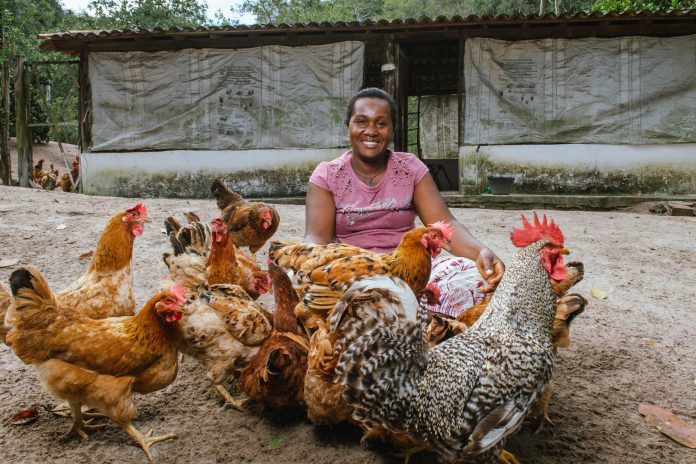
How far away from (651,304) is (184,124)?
10.2 meters

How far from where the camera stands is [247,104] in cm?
1156

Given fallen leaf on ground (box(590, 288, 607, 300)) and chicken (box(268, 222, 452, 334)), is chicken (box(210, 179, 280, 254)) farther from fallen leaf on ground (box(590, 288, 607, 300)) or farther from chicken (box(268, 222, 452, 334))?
fallen leaf on ground (box(590, 288, 607, 300))

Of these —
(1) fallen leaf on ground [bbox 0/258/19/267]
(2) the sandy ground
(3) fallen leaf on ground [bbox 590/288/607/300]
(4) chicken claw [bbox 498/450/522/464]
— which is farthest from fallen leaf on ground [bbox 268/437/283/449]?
(1) fallen leaf on ground [bbox 0/258/19/267]

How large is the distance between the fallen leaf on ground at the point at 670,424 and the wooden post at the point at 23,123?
13.5m

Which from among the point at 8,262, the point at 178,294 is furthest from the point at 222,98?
the point at 178,294

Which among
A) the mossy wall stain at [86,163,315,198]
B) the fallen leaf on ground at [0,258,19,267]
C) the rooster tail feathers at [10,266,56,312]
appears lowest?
the fallen leaf on ground at [0,258,19,267]

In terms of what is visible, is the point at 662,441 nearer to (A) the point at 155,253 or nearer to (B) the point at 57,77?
(A) the point at 155,253

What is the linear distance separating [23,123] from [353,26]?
8249mm

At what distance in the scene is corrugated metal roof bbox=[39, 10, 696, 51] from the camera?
1016cm

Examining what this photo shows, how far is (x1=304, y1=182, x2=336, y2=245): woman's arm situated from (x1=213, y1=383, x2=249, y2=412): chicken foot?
1.16 metres

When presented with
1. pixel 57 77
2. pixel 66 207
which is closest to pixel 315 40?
pixel 66 207

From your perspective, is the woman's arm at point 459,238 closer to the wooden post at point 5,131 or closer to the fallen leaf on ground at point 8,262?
the fallen leaf on ground at point 8,262

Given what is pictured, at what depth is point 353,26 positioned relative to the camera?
35.2 feet

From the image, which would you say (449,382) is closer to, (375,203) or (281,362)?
(281,362)
